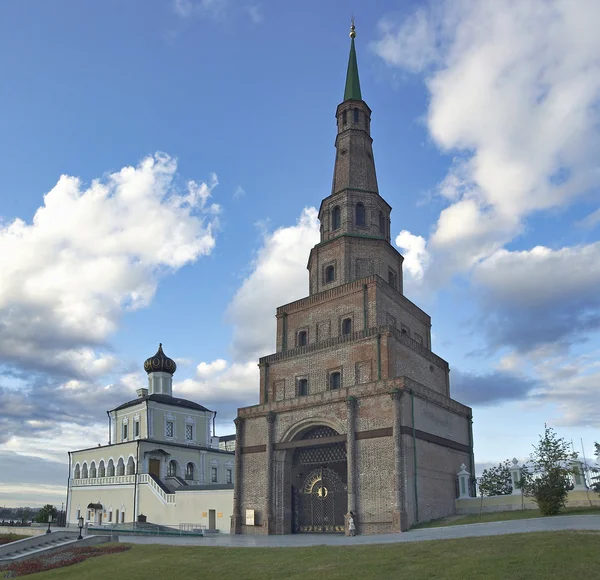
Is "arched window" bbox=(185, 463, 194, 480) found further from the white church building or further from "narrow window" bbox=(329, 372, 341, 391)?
"narrow window" bbox=(329, 372, 341, 391)

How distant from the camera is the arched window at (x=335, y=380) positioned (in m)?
37.0

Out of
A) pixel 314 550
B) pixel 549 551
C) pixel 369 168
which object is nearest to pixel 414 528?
pixel 314 550

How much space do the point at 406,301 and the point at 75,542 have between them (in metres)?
23.2

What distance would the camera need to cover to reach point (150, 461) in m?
54.5

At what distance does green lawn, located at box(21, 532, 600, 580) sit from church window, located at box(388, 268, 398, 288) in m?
21.4

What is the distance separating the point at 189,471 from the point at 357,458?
29257mm

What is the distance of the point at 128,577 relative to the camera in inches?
840

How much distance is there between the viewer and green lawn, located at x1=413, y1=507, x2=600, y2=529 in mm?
27330

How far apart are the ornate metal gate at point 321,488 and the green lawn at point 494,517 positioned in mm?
5473

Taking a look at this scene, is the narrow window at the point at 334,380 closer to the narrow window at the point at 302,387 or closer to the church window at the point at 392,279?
the narrow window at the point at 302,387

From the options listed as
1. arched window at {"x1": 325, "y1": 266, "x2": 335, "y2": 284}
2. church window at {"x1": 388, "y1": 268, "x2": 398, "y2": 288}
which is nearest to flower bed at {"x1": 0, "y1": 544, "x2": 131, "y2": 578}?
arched window at {"x1": 325, "y1": 266, "x2": 335, "y2": 284}

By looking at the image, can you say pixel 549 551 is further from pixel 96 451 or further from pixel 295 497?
pixel 96 451

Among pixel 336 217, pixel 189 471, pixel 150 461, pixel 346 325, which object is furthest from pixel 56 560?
pixel 189 471

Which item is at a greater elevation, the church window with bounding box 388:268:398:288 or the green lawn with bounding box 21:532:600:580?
the church window with bounding box 388:268:398:288
